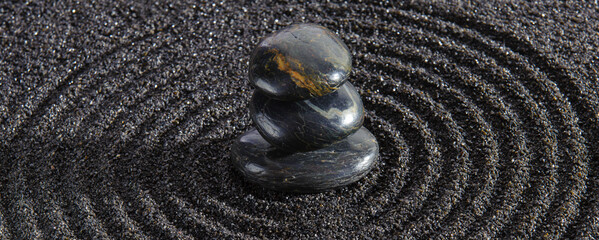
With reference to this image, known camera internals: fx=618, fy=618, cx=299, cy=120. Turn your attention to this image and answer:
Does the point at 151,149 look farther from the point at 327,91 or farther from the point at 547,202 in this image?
the point at 547,202

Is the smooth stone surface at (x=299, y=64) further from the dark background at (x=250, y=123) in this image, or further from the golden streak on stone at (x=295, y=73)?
the dark background at (x=250, y=123)

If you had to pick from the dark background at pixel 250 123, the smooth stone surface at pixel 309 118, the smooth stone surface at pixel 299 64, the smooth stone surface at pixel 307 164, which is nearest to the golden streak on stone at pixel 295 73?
the smooth stone surface at pixel 299 64

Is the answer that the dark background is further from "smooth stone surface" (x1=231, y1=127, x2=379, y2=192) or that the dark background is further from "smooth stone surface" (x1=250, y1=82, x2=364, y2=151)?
"smooth stone surface" (x1=250, y1=82, x2=364, y2=151)

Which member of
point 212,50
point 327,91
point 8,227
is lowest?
point 8,227

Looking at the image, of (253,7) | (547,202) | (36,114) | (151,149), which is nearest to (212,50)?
(253,7)

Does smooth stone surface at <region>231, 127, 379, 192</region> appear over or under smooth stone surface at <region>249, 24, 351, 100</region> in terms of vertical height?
under

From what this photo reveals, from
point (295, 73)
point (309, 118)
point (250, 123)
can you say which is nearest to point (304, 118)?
point (309, 118)

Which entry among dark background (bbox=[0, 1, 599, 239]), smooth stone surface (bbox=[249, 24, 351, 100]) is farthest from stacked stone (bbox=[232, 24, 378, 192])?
dark background (bbox=[0, 1, 599, 239])
